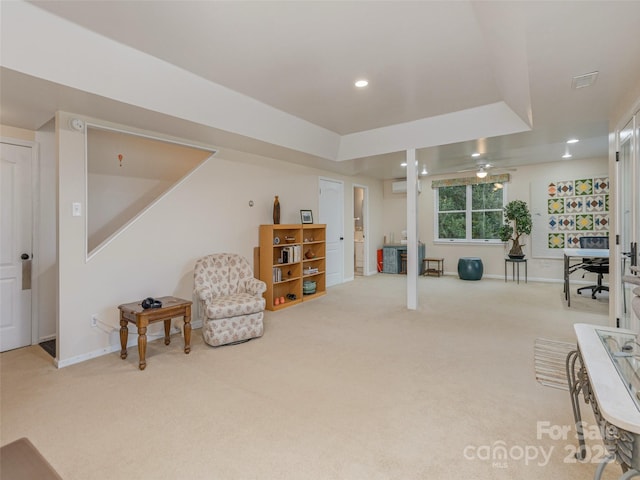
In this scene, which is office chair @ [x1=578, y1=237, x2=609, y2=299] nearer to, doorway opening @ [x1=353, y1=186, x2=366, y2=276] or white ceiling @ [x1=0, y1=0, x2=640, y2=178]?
white ceiling @ [x1=0, y1=0, x2=640, y2=178]

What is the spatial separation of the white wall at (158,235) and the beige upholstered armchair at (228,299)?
17.8 inches

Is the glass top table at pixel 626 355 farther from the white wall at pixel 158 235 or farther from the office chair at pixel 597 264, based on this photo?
the office chair at pixel 597 264

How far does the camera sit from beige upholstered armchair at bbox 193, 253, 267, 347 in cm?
333

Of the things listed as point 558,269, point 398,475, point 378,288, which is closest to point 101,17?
point 398,475

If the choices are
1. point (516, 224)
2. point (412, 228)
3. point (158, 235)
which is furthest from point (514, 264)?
point (158, 235)

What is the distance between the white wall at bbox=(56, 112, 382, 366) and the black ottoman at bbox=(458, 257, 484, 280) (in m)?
3.94

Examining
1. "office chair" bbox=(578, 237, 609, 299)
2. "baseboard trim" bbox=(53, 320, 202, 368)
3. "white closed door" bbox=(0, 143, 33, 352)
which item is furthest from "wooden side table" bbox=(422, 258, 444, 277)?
"white closed door" bbox=(0, 143, 33, 352)

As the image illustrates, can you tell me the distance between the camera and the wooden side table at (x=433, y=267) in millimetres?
7864

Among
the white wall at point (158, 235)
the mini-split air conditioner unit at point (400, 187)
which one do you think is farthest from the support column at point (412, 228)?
the mini-split air conditioner unit at point (400, 187)

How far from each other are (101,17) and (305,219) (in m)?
3.83

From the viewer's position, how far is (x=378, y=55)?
268 cm

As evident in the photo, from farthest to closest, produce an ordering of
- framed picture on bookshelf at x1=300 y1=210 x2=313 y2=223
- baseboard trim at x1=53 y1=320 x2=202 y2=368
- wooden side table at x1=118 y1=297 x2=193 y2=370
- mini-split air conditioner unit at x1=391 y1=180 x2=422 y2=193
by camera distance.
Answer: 1. mini-split air conditioner unit at x1=391 y1=180 x2=422 y2=193
2. framed picture on bookshelf at x1=300 y1=210 x2=313 y2=223
3. baseboard trim at x1=53 y1=320 x2=202 y2=368
4. wooden side table at x1=118 y1=297 x2=193 y2=370

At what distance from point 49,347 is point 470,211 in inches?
310

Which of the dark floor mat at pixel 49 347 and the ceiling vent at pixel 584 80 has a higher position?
the ceiling vent at pixel 584 80
